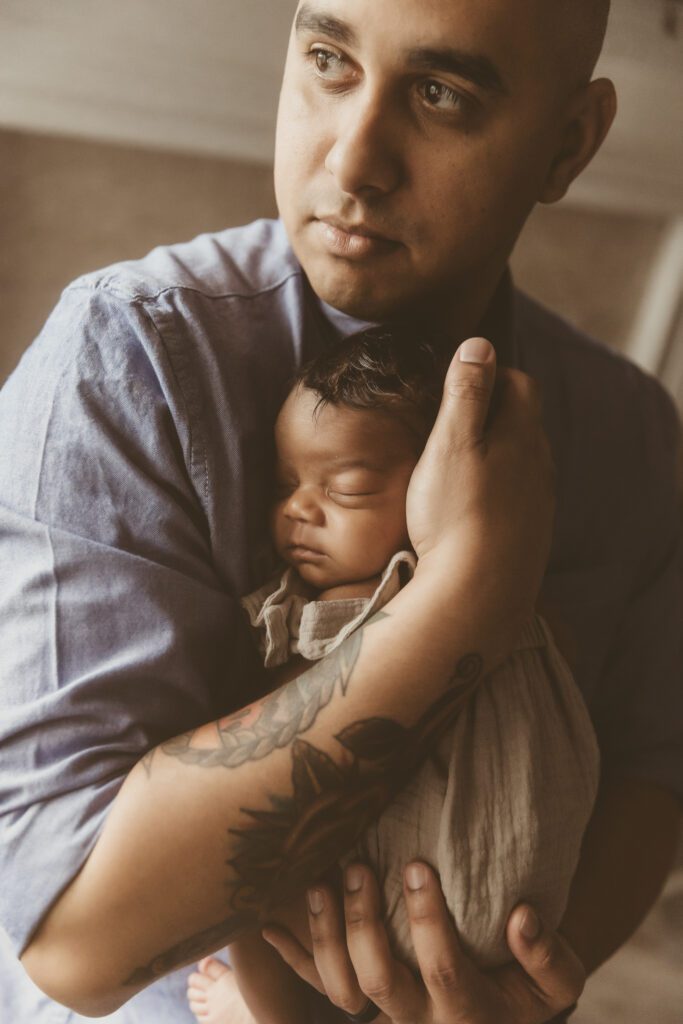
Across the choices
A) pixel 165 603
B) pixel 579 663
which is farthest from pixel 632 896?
pixel 165 603

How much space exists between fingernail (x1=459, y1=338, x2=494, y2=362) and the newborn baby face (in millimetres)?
106

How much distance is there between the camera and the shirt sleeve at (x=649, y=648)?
1368 mm

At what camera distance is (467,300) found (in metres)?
1.24

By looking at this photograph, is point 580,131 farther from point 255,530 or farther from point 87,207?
point 87,207

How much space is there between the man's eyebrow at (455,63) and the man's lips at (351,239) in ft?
0.55

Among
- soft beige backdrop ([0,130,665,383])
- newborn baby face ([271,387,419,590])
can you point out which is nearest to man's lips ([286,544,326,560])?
newborn baby face ([271,387,419,590])

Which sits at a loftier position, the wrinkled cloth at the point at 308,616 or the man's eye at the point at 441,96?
the man's eye at the point at 441,96

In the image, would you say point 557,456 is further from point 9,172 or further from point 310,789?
point 9,172

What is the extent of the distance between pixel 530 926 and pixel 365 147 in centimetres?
81

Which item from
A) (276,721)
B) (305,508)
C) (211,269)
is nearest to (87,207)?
(211,269)

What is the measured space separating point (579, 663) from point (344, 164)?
0.83 m

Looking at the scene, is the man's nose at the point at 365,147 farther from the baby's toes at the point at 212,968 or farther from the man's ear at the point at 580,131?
the baby's toes at the point at 212,968

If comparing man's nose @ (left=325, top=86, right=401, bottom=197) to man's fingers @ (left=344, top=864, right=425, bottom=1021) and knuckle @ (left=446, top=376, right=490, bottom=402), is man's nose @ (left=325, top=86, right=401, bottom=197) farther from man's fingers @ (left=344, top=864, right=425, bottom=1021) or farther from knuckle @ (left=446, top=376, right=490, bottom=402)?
man's fingers @ (left=344, top=864, right=425, bottom=1021)

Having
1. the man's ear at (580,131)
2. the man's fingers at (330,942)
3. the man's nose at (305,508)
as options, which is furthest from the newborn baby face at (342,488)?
the man's ear at (580,131)
